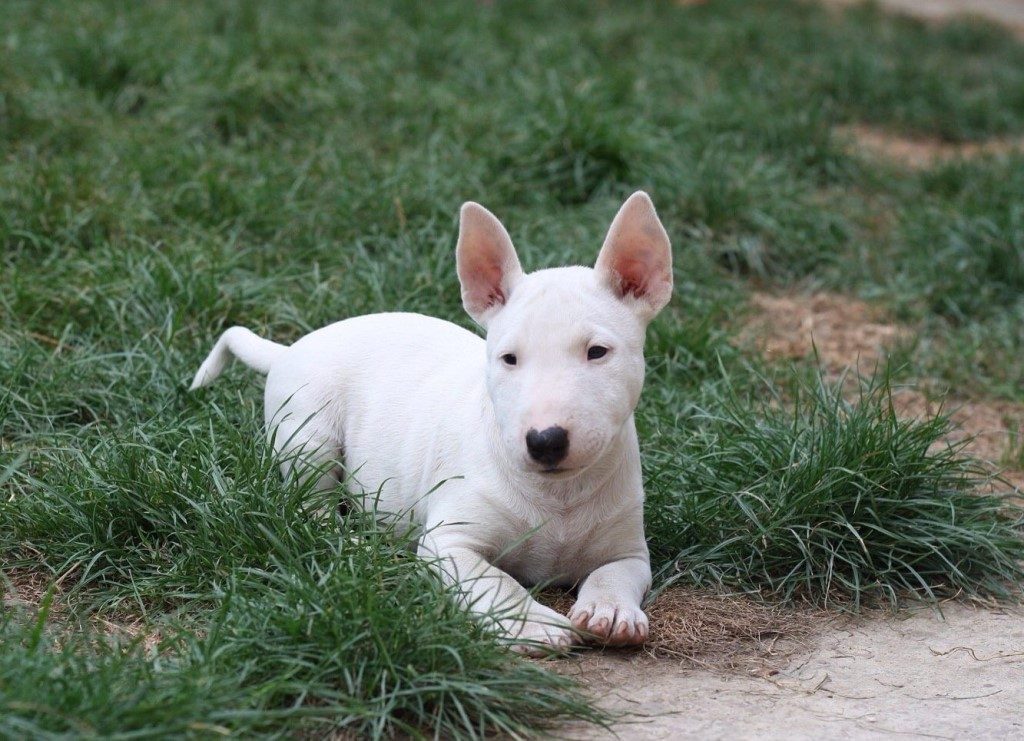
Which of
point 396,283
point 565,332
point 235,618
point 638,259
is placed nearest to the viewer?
point 235,618

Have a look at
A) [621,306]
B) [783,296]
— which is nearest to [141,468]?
[621,306]

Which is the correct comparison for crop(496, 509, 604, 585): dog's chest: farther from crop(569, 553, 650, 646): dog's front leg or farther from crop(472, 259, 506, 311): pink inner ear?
crop(472, 259, 506, 311): pink inner ear

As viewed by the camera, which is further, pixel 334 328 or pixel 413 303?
pixel 413 303

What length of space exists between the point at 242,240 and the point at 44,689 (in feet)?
13.5

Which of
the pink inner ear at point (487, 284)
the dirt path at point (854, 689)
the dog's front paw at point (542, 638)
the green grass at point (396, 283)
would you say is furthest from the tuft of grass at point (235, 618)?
the pink inner ear at point (487, 284)

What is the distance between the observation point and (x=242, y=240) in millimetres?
6930

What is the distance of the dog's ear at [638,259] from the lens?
13.3 feet

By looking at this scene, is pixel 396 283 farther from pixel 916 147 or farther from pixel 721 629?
pixel 916 147

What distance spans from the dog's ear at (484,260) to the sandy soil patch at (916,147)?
580cm

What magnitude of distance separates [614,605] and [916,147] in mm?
7278

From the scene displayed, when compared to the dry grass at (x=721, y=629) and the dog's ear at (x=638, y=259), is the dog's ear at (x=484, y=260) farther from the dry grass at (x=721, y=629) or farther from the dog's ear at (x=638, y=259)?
the dry grass at (x=721, y=629)

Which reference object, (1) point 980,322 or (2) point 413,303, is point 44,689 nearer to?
(2) point 413,303

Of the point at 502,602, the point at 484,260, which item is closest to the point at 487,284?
the point at 484,260

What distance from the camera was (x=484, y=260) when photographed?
421cm
